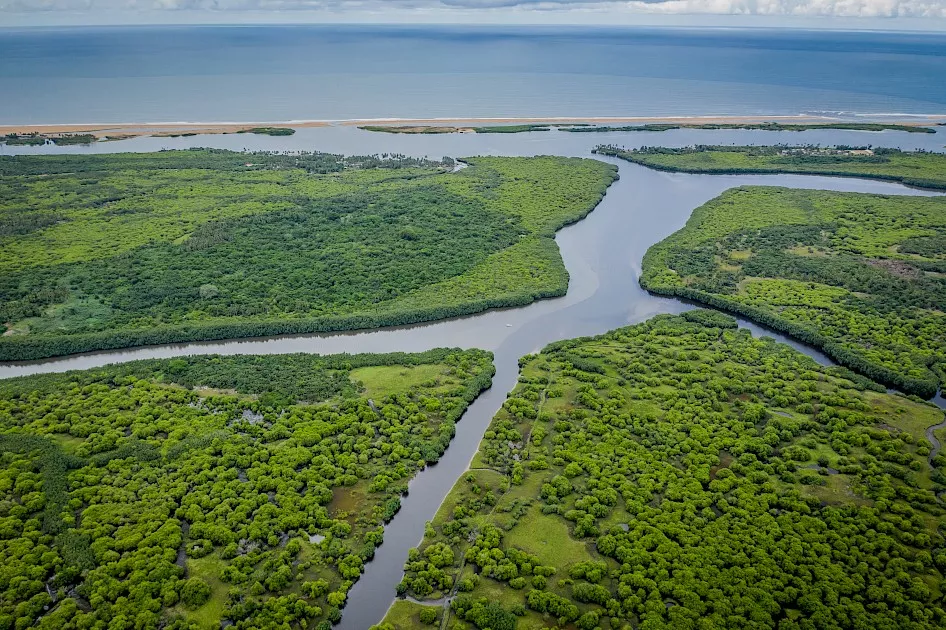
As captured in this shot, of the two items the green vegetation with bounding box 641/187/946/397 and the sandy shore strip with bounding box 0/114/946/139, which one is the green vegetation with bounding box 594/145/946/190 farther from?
the sandy shore strip with bounding box 0/114/946/139

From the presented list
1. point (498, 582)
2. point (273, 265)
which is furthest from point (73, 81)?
point (498, 582)

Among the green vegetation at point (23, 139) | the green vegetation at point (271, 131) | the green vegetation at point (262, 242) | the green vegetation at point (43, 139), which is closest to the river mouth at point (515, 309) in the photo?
the green vegetation at point (262, 242)

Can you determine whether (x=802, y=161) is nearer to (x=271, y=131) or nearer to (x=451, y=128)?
(x=451, y=128)

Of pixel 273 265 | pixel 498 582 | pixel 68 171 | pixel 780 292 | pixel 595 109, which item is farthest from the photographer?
pixel 595 109

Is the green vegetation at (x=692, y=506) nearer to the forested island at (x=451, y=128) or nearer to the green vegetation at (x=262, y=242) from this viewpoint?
the green vegetation at (x=262, y=242)

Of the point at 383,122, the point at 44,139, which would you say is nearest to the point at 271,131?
the point at 383,122

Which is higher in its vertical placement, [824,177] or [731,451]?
[824,177]

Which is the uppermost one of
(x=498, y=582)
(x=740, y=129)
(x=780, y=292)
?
(x=740, y=129)

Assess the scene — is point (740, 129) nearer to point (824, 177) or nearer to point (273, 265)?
point (824, 177)

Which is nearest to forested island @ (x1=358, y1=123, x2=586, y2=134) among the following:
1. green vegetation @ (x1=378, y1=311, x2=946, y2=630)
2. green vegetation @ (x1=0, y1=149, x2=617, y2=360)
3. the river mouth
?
the river mouth
